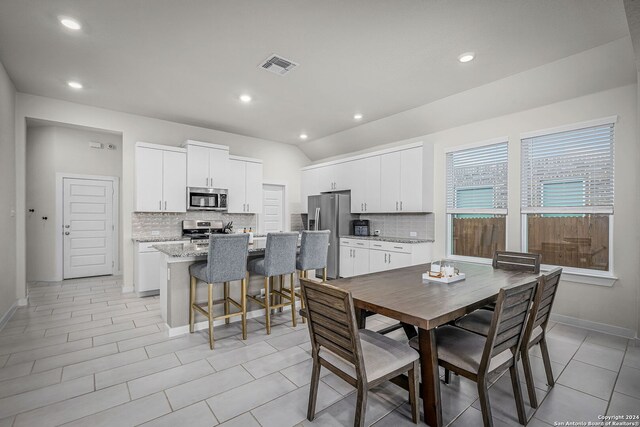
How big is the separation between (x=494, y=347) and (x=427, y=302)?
15.8 inches

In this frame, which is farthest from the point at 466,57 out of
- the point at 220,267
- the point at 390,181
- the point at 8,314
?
the point at 8,314

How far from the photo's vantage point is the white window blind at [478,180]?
420 centimetres

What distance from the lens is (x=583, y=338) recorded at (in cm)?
314

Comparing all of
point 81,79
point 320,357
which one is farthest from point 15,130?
point 320,357

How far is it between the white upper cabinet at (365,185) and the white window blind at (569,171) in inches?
88.5

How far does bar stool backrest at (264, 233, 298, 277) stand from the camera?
3.22m

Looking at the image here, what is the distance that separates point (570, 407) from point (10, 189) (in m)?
6.11

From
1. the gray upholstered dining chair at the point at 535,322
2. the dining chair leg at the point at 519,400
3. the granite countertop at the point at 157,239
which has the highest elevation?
the granite countertop at the point at 157,239

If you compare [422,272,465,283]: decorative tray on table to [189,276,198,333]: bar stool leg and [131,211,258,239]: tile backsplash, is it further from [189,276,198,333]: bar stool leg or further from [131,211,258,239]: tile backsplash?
[131,211,258,239]: tile backsplash

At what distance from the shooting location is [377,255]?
5137mm

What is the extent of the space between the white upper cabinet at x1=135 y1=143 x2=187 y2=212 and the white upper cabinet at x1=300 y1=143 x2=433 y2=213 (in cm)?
277

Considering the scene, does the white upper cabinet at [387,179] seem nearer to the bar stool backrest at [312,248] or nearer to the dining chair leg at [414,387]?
the bar stool backrest at [312,248]

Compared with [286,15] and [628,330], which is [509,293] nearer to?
[286,15]

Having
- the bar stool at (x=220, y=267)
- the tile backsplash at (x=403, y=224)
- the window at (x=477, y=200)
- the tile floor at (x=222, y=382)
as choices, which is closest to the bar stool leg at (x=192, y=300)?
the bar stool at (x=220, y=267)
